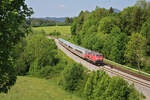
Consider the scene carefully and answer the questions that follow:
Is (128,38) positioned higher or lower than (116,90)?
higher

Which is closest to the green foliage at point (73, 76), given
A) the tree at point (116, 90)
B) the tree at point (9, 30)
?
the tree at point (116, 90)

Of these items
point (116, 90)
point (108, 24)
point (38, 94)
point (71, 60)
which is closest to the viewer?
point (116, 90)

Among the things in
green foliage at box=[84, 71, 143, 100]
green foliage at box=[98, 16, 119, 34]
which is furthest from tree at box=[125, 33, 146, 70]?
green foliage at box=[98, 16, 119, 34]

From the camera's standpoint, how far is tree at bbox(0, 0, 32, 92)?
9079 millimetres

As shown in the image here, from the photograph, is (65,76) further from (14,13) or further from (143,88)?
(14,13)

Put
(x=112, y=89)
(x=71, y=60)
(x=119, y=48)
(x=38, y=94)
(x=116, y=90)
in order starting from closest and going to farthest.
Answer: (x=116, y=90) → (x=112, y=89) → (x=38, y=94) → (x=119, y=48) → (x=71, y=60)

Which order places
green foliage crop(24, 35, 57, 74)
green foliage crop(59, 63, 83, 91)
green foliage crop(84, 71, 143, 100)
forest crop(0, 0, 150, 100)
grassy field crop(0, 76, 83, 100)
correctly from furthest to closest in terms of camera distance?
green foliage crop(24, 35, 57, 74) < green foliage crop(59, 63, 83, 91) < grassy field crop(0, 76, 83, 100) < green foliage crop(84, 71, 143, 100) < forest crop(0, 0, 150, 100)

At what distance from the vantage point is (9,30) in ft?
30.8

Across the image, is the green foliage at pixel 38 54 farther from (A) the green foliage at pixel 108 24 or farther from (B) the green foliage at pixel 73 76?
(A) the green foliage at pixel 108 24

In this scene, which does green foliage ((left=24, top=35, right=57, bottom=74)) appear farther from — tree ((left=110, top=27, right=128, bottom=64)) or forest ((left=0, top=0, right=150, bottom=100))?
tree ((left=110, top=27, right=128, bottom=64))

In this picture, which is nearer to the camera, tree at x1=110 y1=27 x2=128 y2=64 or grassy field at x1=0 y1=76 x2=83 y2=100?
grassy field at x1=0 y1=76 x2=83 y2=100

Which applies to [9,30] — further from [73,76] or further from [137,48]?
[137,48]

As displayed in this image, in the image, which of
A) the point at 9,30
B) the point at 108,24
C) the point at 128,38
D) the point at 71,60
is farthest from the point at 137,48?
the point at 9,30

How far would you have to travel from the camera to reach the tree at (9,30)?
9.08m
